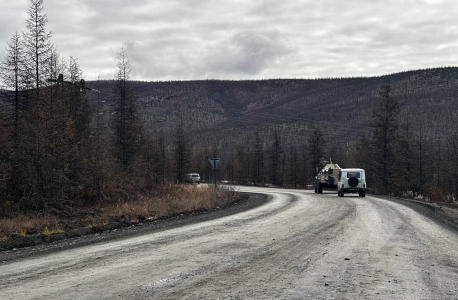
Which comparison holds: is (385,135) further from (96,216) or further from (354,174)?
(96,216)

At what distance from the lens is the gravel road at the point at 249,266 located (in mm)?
5785

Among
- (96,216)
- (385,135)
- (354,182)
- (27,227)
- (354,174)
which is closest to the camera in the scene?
(27,227)

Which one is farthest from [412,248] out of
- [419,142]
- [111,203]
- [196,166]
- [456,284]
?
[196,166]

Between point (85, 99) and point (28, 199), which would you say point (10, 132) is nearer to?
point (28, 199)

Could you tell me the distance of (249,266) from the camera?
24.1 feet

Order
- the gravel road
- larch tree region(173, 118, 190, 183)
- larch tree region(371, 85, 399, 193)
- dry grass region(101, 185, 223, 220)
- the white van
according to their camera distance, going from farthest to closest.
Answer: larch tree region(173, 118, 190, 183) → larch tree region(371, 85, 399, 193) → the white van → dry grass region(101, 185, 223, 220) → the gravel road

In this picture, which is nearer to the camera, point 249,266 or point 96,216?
point 249,266

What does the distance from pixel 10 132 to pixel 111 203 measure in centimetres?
630

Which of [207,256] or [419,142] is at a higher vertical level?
[419,142]

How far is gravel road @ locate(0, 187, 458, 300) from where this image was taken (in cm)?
579

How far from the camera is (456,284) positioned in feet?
20.7

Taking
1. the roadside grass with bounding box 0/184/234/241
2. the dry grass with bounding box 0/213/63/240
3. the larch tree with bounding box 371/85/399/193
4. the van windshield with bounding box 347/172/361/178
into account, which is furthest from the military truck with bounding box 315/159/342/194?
the dry grass with bounding box 0/213/63/240

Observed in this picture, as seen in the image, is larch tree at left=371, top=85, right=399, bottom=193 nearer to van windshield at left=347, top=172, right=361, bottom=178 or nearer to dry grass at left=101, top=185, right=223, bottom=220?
van windshield at left=347, top=172, right=361, bottom=178

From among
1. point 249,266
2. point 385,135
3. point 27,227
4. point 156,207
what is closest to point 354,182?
point 156,207
